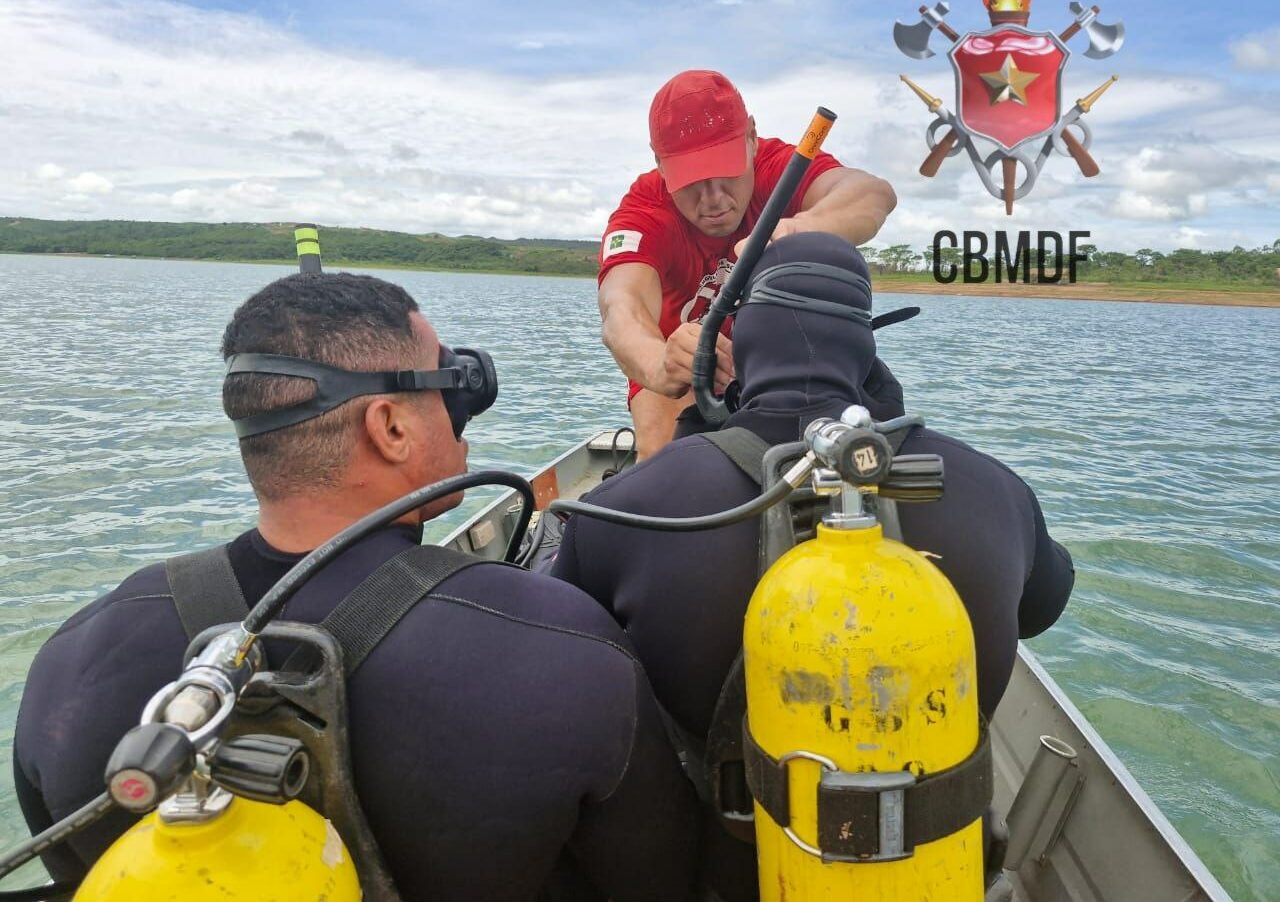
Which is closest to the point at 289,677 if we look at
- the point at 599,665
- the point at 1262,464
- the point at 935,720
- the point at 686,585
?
the point at 599,665

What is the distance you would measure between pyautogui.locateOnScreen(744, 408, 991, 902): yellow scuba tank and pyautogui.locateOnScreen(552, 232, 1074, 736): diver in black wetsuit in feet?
1.21

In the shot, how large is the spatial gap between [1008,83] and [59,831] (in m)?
24.5

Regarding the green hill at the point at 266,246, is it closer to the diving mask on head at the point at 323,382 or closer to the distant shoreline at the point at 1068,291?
the distant shoreline at the point at 1068,291

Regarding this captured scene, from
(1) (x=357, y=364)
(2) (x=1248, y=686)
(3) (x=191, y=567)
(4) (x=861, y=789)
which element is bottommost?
(2) (x=1248, y=686)

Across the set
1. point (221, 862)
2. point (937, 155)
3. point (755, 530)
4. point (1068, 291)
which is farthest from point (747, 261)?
point (1068, 291)

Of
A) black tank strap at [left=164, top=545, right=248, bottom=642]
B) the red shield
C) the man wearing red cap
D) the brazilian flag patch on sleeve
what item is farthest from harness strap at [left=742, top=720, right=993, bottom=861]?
the red shield

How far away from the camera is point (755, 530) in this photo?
1.89m

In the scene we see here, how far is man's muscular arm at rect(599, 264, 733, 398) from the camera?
3.16 metres

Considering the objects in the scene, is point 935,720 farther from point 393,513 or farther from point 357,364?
point 357,364

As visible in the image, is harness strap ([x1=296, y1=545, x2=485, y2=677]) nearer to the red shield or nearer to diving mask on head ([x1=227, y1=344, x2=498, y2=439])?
diving mask on head ([x1=227, y1=344, x2=498, y2=439])

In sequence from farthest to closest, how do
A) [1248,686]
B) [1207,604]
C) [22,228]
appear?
1. [22,228]
2. [1207,604]
3. [1248,686]

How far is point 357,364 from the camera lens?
1.77m

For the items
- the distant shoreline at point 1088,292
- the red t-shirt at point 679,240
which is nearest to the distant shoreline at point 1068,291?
the distant shoreline at point 1088,292

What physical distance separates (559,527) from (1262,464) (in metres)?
13.6
